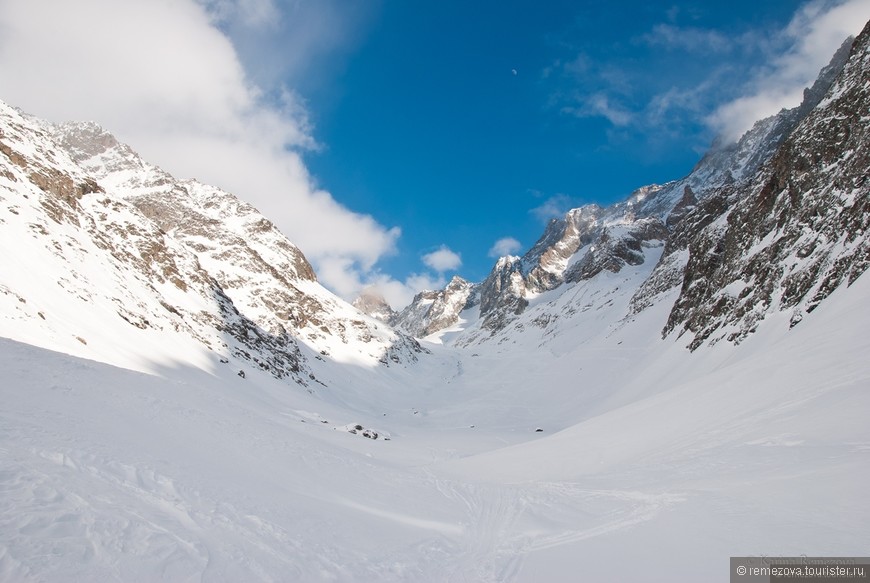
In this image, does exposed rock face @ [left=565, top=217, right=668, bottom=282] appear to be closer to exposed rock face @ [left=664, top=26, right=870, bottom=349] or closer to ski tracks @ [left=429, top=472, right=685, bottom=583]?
exposed rock face @ [left=664, top=26, right=870, bottom=349]

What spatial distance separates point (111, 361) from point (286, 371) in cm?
3114

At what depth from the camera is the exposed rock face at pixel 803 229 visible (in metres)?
26.4

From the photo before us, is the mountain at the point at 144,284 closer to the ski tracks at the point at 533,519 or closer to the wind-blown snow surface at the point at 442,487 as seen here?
the wind-blown snow surface at the point at 442,487

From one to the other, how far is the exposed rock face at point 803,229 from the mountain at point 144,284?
4465 centimetres

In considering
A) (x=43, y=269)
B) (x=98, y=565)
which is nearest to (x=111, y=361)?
(x=43, y=269)

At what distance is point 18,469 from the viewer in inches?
288

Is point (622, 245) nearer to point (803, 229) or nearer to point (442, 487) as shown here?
point (803, 229)

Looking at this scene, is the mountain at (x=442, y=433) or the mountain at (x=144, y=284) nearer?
the mountain at (x=442, y=433)

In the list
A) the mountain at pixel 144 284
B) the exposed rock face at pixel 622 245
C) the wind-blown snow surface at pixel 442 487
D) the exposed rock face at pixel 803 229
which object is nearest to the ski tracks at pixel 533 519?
the wind-blown snow surface at pixel 442 487

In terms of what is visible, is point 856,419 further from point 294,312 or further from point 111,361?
point 294,312

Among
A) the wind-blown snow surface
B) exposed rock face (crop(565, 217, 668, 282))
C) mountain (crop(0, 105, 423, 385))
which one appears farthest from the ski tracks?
exposed rock face (crop(565, 217, 668, 282))

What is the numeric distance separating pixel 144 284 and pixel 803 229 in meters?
64.8

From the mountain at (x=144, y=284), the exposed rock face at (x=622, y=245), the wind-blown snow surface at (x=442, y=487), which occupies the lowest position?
the wind-blown snow surface at (x=442, y=487)

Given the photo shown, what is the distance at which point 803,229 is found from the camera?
3275cm
